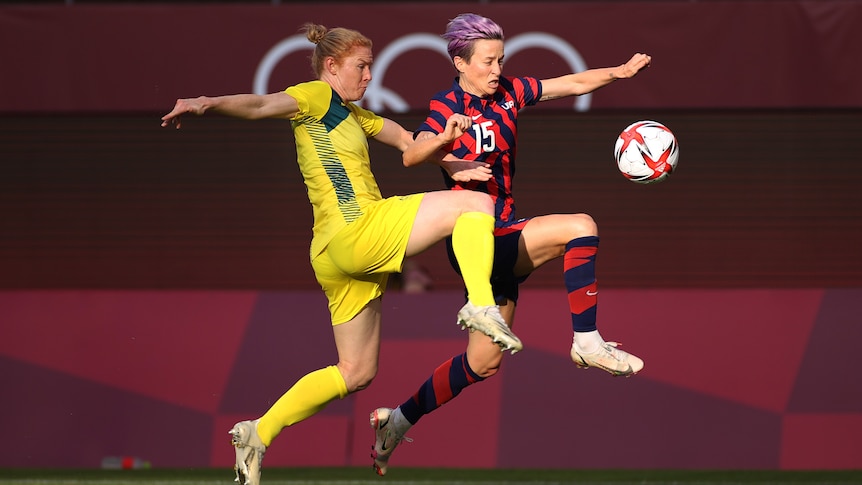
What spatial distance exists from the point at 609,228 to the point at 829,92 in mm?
1926

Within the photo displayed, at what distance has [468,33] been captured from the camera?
5.97m

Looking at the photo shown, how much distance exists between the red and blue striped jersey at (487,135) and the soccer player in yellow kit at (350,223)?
34 centimetres

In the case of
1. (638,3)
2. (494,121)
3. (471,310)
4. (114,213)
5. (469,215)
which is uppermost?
(638,3)

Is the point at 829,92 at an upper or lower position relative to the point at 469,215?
upper

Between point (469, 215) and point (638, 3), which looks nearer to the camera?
point (469, 215)

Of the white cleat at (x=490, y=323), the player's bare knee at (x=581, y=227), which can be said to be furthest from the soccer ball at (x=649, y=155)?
the white cleat at (x=490, y=323)

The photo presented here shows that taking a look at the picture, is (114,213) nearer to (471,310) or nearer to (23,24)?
(23,24)

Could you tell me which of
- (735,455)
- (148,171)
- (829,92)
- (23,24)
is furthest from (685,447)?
(23,24)

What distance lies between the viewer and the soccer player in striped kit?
5672mm

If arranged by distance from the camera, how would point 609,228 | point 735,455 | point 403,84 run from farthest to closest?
point 609,228 → point 403,84 → point 735,455

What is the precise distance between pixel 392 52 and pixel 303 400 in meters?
4.27

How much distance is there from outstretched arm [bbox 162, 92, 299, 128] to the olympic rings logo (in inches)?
161

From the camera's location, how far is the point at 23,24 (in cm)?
975

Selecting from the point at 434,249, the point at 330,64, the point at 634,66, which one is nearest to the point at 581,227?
the point at 634,66
